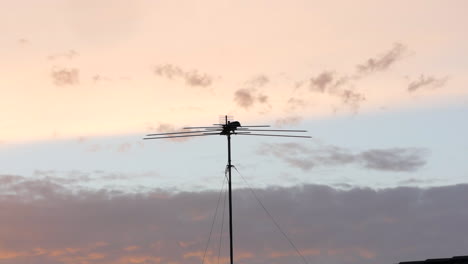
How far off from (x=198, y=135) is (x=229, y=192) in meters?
4.88

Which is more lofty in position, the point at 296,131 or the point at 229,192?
the point at 296,131

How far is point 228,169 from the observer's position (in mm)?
76812

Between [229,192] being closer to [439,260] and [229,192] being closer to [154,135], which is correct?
[154,135]

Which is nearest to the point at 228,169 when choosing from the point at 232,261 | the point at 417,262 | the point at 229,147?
the point at 229,147

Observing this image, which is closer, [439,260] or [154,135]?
[439,260]

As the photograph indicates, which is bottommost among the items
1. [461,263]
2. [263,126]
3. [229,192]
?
[461,263]

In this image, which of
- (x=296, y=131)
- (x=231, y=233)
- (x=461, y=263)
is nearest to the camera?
(x=461, y=263)

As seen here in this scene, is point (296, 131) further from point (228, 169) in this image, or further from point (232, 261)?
point (232, 261)

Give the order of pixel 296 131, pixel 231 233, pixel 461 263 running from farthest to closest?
pixel 296 131, pixel 231 233, pixel 461 263

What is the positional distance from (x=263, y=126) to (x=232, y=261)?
35.6 feet

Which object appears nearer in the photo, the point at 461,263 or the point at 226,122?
the point at 461,263

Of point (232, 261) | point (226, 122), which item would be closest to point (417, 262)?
point (232, 261)

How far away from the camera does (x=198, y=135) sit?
7738 centimetres

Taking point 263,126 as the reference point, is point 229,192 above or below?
below
